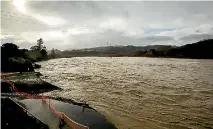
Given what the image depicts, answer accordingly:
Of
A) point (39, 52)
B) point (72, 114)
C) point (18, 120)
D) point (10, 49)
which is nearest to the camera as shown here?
point (18, 120)

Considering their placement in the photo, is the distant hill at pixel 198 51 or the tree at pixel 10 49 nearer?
the tree at pixel 10 49

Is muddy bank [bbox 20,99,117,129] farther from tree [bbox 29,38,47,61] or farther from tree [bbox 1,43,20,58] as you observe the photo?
tree [bbox 29,38,47,61]

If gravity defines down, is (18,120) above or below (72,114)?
above

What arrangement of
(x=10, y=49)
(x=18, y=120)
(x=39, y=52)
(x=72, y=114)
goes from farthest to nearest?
(x=39, y=52) → (x=10, y=49) → (x=72, y=114) → (x=18, y=120)

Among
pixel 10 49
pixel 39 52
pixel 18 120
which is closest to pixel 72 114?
pixel 18 120

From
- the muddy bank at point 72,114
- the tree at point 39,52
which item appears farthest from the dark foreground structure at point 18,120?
the tree at point 39,52

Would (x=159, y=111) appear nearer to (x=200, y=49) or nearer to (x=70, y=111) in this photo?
(x=70, y=111)

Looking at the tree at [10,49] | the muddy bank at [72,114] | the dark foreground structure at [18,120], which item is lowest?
the muddy bank at [72,114]

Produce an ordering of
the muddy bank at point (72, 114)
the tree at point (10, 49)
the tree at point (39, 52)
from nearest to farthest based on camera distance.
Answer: the muddy bank at point (72, 114) → the tree at point (10, 49) → the tree at point (39, 52)

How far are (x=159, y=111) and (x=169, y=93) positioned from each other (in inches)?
370

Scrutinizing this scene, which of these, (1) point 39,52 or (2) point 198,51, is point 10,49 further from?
(2) point 198,51

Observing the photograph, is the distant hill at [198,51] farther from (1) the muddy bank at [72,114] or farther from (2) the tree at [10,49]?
(1) the muddy bank at [72,114]

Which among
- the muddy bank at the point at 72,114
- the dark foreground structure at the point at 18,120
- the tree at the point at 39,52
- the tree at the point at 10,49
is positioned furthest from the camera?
the tree at the point at 39,52

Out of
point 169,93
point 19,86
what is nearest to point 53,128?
point 19,86
